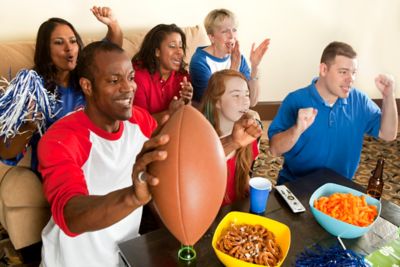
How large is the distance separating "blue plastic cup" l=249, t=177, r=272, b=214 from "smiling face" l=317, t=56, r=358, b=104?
2.45ft

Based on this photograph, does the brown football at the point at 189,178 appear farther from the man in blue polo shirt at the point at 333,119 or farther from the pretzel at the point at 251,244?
the man in blue polo shirt at the point at 333,119

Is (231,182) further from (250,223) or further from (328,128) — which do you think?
(328,128)

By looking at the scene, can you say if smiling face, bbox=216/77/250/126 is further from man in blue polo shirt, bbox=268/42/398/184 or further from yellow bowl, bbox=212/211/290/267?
yellow bowl, bbox=212/211/290/267

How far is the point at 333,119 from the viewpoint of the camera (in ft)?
6.26

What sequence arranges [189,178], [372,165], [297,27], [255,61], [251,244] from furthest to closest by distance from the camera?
1. [297,27]
2. [372,165]
3. [255,61]
4. [251,244]
5. [189,178]

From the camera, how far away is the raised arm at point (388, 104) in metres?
1.86

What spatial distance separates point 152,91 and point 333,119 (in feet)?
3.87

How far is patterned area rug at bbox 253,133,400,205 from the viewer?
303cm

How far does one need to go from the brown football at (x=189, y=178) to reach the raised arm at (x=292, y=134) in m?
0.91

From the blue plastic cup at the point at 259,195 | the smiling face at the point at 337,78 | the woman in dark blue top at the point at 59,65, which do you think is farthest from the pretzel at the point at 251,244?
the woman in dark blue top at the point at 59,65

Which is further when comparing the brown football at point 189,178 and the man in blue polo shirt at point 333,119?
the man in blue polo shirt at point 333,119

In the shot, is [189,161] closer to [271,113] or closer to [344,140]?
[344,140]

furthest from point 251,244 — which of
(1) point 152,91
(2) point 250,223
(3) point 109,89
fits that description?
(1) point 152,91

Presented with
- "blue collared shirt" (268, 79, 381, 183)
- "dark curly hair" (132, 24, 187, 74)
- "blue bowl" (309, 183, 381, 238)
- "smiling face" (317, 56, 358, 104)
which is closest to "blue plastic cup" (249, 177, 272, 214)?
"blue bowl" (309, 183, 381, 238)
